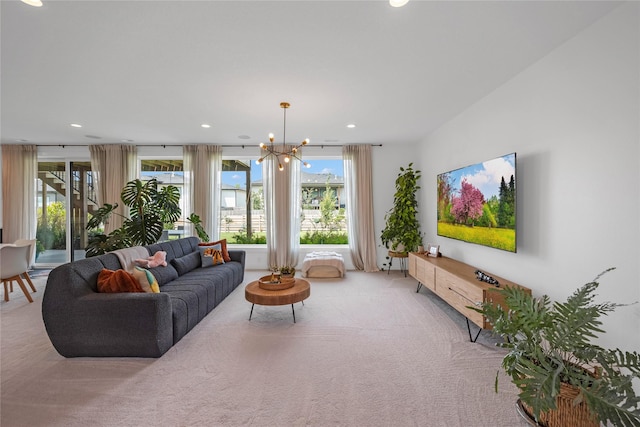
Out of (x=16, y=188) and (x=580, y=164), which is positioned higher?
(x=16, y=188)

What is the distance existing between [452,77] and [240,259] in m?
4.04

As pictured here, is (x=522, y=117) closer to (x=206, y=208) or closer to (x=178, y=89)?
(x=178, y=89)

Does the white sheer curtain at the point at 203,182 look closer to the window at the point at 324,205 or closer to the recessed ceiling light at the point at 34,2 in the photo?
the window at the point at 324,205

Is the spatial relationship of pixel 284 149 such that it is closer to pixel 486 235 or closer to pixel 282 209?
pixel 282 209

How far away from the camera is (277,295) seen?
3.03m

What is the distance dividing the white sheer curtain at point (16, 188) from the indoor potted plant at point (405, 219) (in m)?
7.35

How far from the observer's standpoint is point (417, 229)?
18.1 feet

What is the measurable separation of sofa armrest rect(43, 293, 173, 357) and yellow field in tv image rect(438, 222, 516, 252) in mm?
3281

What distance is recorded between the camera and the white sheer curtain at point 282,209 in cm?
580

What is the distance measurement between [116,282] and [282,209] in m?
3.49

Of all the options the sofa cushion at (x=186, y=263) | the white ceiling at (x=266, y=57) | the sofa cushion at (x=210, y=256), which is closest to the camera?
the white ceiling at (x=266, y=57)

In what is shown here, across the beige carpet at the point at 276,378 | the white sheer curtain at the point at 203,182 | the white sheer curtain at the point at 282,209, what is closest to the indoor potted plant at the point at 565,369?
the beige carpet at the point at 276,378

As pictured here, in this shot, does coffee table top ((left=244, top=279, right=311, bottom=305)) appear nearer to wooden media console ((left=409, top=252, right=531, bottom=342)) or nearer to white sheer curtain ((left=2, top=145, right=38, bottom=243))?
wooden media console ((left=409, top=252, right=531, bottom=342))

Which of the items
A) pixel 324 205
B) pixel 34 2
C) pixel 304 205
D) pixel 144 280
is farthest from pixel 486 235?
pixel 34 2
